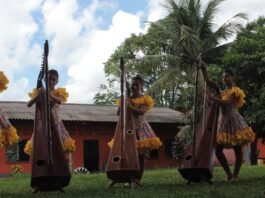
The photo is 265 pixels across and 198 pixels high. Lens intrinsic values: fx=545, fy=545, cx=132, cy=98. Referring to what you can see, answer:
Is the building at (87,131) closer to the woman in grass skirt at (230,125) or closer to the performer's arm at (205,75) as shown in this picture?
the woman in grass skirt at (230,125)

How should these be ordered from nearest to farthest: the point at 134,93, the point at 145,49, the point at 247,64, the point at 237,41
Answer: the point at 134,93
the point at 247,64
the point at 237,41
the point at 145,49

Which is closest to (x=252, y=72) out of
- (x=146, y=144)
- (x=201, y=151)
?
(x=146, y=144)

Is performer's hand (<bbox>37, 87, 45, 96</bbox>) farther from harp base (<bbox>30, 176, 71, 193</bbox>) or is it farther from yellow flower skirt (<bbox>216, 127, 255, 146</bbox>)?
yellow flower skirt (<bbox>216, 127, 255, 146</bbox>)

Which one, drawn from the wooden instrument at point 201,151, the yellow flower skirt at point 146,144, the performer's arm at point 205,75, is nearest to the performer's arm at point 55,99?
the yellow flower skirt at point 146,144

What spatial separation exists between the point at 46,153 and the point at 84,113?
19565 mm

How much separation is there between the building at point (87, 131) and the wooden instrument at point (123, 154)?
15808mm

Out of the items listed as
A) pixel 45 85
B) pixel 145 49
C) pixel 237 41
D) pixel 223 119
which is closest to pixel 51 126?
pixel 45 85

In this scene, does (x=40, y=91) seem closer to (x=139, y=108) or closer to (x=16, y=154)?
(x=139, y=108)

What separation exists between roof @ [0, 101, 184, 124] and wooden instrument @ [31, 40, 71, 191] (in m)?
15.2

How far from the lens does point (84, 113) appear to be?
25.8 m

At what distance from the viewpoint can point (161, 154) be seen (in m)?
28.0

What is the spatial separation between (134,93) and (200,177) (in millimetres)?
1601

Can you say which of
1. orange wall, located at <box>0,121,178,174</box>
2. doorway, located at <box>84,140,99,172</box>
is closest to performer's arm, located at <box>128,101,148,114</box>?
orange wall, located at <box>0,121,178,174</box>

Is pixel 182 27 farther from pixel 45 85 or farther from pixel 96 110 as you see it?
pixel 45 85
